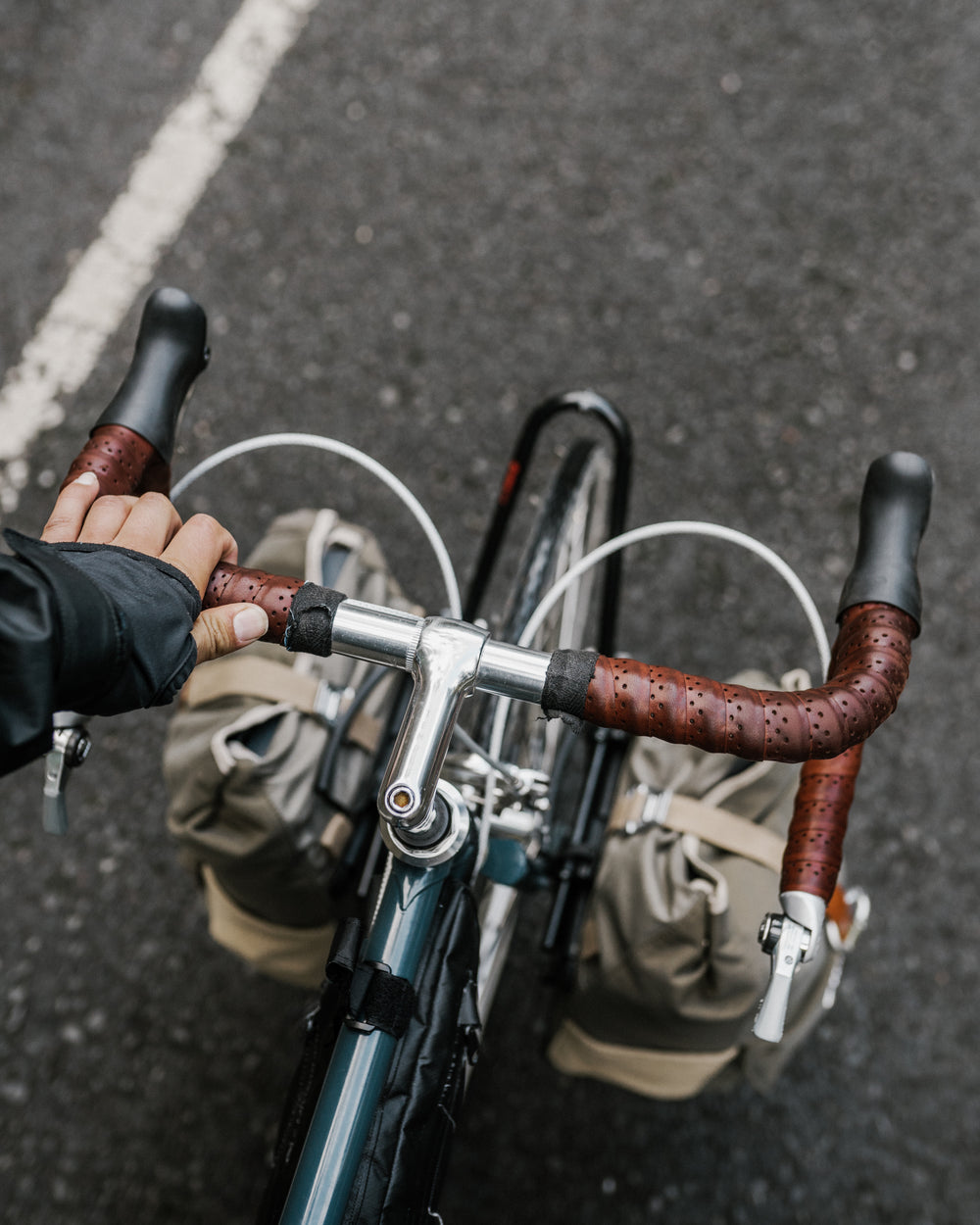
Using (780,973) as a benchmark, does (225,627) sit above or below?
above

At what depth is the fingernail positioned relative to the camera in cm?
75

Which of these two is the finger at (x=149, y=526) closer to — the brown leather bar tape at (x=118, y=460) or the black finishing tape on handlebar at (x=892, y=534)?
the brown leather bar tape at (x=118, y=460)

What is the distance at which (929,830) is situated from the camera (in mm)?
1743

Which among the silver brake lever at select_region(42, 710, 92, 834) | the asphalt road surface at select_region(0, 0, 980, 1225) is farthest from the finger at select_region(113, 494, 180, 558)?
the asphalt road surface at select_region(0, 0, 980, 1225)

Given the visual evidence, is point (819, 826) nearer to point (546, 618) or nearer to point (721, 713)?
point (721, 713)

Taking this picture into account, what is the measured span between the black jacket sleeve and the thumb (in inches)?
0.7

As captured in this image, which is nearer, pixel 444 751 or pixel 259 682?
pixel 444 751

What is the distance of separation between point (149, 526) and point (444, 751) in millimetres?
313

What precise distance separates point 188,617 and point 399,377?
53.0 inches

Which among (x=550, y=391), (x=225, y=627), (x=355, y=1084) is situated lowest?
(x=355, y=1084)

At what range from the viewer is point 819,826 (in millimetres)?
883

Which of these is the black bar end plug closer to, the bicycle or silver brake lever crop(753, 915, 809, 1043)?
the bicycle

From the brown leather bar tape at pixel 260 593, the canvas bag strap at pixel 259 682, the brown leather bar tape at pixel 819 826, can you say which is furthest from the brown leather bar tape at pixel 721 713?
the canvas bag strap at pixel 259 682

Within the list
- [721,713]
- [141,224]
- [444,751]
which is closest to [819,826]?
[721,713]
